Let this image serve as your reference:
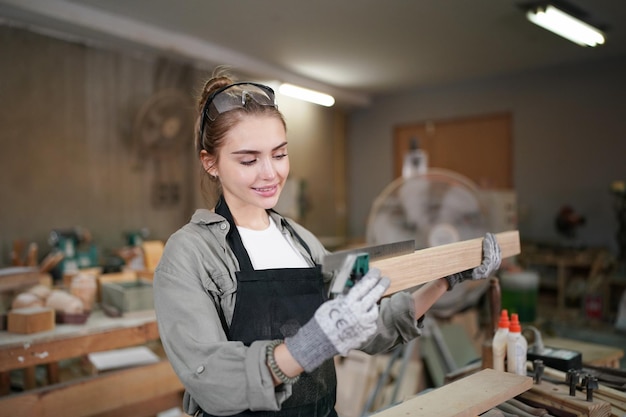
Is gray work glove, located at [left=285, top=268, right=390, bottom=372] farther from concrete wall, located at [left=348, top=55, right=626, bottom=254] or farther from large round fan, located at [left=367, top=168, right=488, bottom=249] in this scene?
concrete wall, located at [left=348, top=55, right=626, bottom=254]

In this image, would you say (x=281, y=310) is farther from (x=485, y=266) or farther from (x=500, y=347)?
(x=500, y=347)

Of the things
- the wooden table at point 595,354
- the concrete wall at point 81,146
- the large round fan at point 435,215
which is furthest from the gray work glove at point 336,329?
the concrete wall at point 81,146

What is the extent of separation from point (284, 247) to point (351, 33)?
147 inches

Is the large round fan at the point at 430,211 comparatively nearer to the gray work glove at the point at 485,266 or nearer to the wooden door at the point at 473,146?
the gray work glove at the point at 485,266

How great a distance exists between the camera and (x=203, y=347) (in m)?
1.09

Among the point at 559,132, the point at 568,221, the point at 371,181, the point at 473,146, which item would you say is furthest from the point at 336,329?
the point at 371,181

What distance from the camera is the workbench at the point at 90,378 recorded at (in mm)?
2039

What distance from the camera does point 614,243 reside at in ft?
18.6

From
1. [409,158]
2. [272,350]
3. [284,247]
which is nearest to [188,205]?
[409,158]

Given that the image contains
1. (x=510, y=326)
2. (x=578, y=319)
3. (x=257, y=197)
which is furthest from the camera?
(x=578, y=319)

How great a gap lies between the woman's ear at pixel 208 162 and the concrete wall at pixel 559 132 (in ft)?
18.6

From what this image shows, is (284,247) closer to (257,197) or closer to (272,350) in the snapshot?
(257,197)

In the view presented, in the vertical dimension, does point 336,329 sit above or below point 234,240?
below

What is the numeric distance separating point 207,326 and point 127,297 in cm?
164
